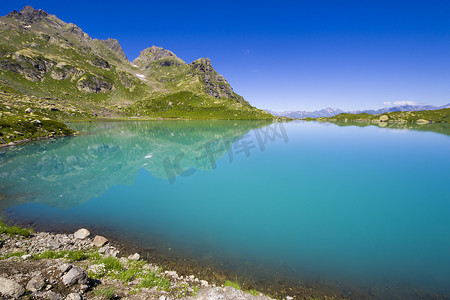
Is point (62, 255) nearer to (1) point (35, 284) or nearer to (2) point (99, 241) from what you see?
→ (2) point (99, 241)

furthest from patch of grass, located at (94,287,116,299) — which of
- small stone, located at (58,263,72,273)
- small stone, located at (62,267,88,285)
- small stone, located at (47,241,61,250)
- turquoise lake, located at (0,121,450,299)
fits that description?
small stone, located at (47,241,61,250)

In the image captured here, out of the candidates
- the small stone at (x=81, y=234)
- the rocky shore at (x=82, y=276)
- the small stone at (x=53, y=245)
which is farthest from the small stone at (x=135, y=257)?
the small stone at (x=81, y=234)

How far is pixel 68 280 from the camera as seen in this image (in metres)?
6.45

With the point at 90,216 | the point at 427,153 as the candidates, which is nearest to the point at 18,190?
the point at 90,216

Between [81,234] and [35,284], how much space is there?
8098mm

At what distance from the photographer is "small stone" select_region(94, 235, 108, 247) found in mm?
12081

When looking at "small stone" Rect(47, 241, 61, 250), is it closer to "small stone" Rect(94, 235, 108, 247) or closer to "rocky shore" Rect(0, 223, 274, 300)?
"rocky shore" Rect(0, 223, 274, 300)

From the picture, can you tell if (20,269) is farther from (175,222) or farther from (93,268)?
(175,222)

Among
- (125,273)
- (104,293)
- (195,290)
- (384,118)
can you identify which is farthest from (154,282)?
(384,118)

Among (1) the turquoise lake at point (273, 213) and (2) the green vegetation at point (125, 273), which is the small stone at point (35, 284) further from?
(1) the turquoise lake at point (273, 213)

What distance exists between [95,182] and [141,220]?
44.2 feet

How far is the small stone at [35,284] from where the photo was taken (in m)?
5.85

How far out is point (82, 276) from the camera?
267 inches

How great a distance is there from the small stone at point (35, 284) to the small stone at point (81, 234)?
24.6 ft
